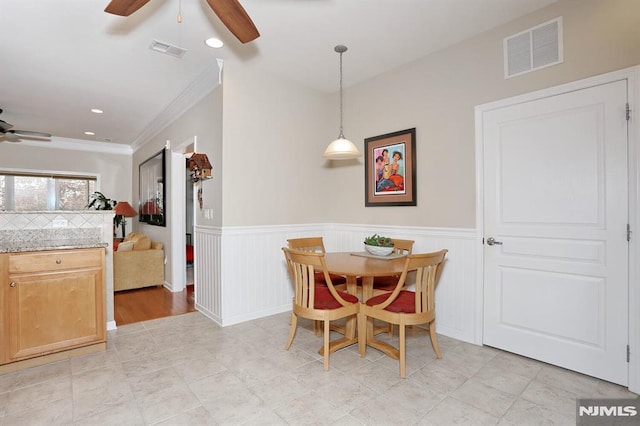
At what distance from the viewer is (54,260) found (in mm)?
2578

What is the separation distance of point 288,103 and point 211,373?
3028 millimetres

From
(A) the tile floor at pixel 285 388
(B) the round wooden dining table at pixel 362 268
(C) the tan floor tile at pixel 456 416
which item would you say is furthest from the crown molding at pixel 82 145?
(C) the tan floor tile at pixel 456 416

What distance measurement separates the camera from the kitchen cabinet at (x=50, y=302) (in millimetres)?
2414

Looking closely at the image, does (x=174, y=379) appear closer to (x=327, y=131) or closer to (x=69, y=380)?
(x=69, y=380)

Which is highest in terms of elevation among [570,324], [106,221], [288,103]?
[288,103]

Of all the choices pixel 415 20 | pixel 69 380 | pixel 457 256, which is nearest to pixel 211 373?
pixel 69 380

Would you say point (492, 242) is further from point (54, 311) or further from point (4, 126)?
point (4, 126)

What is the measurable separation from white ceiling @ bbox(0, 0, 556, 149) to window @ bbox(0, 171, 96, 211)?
9.07ft

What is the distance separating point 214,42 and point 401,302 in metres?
2.85

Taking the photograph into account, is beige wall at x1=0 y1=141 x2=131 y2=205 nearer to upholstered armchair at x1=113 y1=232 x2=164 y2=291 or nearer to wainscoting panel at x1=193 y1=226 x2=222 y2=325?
upholstered armchair at x1=113 y1=232 x2=164 y2=291

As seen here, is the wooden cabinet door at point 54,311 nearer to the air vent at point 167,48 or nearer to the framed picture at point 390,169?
the air vent at point 167,48

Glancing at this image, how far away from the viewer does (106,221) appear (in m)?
3.37

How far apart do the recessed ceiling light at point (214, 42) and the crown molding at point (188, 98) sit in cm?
30

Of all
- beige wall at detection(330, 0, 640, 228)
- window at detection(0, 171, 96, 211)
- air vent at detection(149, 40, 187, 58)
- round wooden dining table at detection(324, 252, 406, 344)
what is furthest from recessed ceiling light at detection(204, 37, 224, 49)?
window at detection(0, 171, 96, 211)
